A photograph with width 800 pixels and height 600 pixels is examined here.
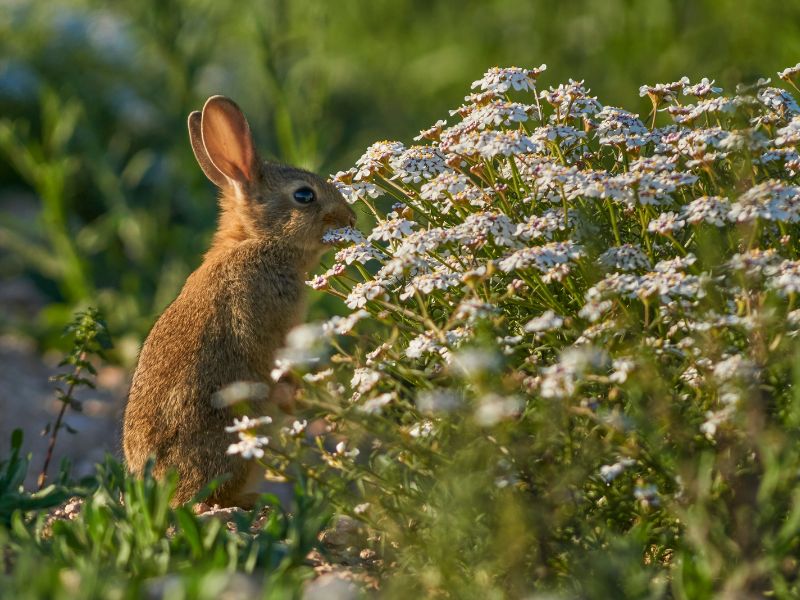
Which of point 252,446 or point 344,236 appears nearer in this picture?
point 252,446

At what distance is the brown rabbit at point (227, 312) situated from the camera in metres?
4.07

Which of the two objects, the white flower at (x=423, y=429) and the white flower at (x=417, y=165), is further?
the white flower at (x=417, y=165)

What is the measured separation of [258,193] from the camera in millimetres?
4926

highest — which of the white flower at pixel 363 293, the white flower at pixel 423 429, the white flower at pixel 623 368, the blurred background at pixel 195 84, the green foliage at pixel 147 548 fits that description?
the blurred background at pixel 195 84

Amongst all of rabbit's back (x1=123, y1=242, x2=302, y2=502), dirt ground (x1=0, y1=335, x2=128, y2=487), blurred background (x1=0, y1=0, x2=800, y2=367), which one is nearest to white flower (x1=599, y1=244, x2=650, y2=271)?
blurred background (x1=0, y1=0, x2=800, y2=367)

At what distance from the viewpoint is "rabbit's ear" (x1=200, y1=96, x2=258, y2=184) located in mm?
4777

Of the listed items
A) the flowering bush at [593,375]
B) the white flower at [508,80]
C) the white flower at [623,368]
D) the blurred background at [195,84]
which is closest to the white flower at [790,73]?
the flowering bush at [593,375]

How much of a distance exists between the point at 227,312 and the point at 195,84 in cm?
292

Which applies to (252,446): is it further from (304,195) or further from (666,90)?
(304,195)

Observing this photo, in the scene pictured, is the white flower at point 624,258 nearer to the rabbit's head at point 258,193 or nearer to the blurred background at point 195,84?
the blurred background at point 195,84

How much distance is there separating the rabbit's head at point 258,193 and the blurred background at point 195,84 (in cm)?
125

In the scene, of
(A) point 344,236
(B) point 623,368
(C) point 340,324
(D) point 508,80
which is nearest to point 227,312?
(A) point 344,236

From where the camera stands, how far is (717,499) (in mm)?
2988

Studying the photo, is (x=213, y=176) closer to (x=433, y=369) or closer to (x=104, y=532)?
(x=433, y=369)
